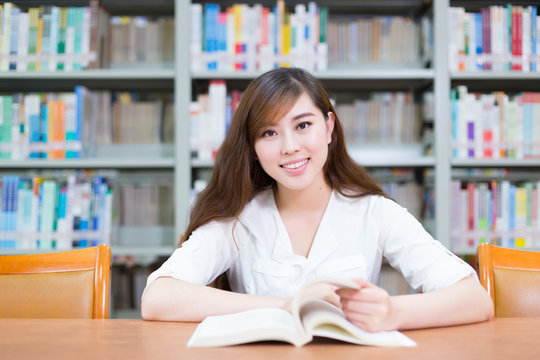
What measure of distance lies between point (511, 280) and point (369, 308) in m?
0.57

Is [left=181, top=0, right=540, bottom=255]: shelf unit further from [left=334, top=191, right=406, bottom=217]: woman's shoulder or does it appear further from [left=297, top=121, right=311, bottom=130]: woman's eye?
[left=297, top=121, right=311, bottom=130]: woman's eye

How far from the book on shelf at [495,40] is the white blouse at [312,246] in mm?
1268

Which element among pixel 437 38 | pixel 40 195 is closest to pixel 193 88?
pixel 40 195

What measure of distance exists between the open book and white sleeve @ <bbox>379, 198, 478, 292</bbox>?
1.01 feet

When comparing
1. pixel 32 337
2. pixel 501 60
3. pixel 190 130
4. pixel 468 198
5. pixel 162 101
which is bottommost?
pixel 32 337

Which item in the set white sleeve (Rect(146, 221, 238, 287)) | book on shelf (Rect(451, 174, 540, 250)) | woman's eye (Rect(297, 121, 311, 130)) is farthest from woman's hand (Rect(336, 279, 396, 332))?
book on shelf (Rect(451, 174, 540, 250))

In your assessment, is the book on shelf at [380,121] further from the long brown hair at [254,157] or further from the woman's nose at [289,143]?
the woman's nose at [289,143]

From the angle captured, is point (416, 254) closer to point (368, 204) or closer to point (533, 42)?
point (368, 204)

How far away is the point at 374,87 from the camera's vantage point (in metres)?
2.53

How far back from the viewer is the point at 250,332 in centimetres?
75

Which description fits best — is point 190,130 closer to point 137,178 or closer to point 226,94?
point 226,94

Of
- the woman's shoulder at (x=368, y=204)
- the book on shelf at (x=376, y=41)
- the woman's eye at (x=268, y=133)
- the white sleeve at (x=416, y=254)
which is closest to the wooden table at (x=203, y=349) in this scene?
the white sleeve at (x=416, y=254)

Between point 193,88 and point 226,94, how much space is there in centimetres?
18

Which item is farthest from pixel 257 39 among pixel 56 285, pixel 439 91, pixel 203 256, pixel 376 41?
pixel 56 285
